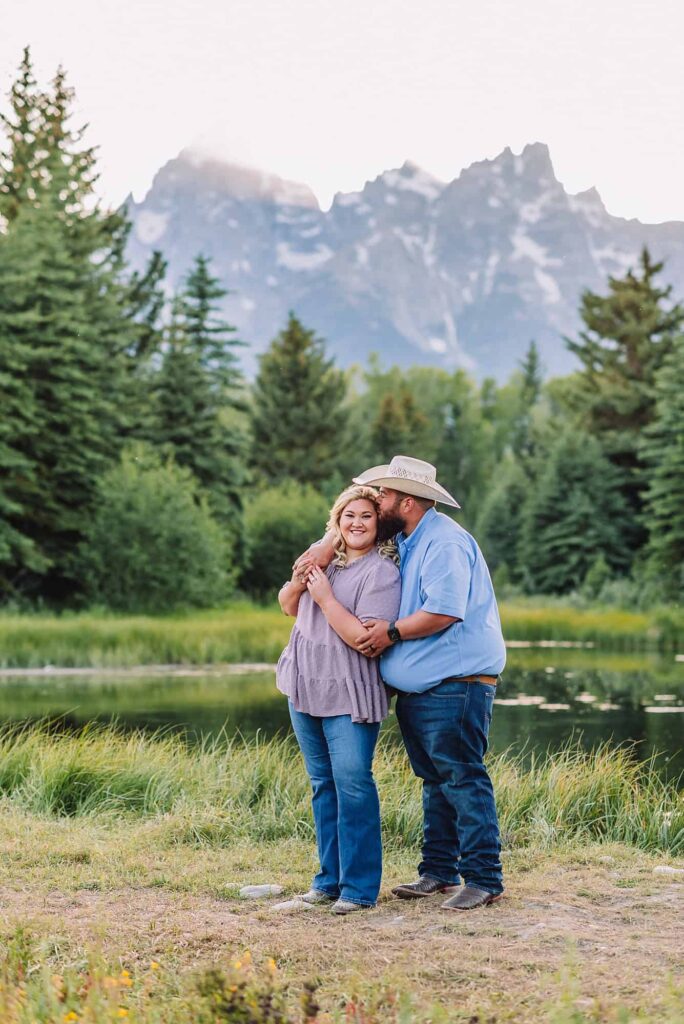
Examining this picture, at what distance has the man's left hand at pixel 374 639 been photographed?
5.55 meters

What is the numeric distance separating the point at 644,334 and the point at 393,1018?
1988 inches

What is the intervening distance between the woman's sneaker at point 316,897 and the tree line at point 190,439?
2834 centimetres

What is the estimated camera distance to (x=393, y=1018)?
156 inches

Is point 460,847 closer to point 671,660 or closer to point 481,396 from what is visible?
point 671,660

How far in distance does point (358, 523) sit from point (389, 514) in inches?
7.2

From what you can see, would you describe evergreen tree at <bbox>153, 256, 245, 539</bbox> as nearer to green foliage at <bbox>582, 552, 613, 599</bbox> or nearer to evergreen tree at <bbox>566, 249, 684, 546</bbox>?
green foliage at <bbox>582, 552, 613, 599</bbox>

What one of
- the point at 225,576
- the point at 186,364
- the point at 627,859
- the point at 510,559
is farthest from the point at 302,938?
the point at 510,559

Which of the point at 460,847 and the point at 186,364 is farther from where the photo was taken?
the point at 186,364

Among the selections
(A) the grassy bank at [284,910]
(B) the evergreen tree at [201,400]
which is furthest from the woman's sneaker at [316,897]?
(B) the evergreen tree at [201,400]

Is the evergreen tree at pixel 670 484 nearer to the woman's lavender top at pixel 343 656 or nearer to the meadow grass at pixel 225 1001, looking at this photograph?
the woman's lavender top at pixel 343 656

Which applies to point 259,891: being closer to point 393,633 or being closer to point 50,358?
point 393,633

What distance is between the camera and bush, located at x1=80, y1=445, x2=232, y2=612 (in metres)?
A: 35.7

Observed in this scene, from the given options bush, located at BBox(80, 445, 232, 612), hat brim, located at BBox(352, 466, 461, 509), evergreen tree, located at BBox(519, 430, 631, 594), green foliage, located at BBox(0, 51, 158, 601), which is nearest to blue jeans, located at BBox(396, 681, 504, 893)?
hat brim, located at BBox(352, 466, 461, 509)

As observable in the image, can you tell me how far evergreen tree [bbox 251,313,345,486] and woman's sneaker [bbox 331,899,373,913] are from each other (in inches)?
1999
